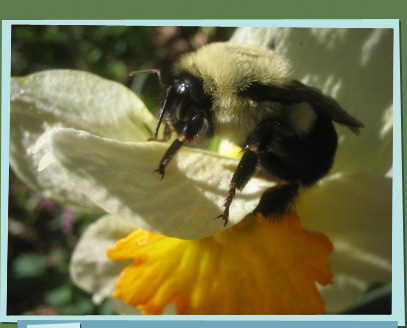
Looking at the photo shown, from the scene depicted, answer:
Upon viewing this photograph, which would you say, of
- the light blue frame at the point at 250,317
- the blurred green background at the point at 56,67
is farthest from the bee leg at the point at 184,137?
the light blue frame at the point at 250,317

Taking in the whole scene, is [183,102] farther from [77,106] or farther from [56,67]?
[56,67]

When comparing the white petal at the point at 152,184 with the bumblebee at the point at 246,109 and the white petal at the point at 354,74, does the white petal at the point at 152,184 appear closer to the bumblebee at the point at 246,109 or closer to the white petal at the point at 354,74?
the bumblebee at the point at 246,109

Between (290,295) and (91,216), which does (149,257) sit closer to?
(290,295)

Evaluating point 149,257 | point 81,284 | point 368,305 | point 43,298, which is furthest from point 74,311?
point 368,305

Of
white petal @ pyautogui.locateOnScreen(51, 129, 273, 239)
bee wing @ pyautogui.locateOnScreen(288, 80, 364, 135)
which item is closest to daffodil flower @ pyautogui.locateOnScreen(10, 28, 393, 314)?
white petal @ pyautogui.locateOnScreen(51, 129, 273, 239)

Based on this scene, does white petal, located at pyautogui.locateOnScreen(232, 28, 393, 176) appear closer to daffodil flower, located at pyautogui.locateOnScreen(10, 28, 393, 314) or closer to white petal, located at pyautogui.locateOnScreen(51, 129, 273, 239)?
daffodil flower, located at pyautogui.locateOnScreen(10, 28, 393, 314)

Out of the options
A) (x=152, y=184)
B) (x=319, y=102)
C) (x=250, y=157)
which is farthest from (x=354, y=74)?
(x=152, y=184)

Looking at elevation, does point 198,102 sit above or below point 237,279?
above
